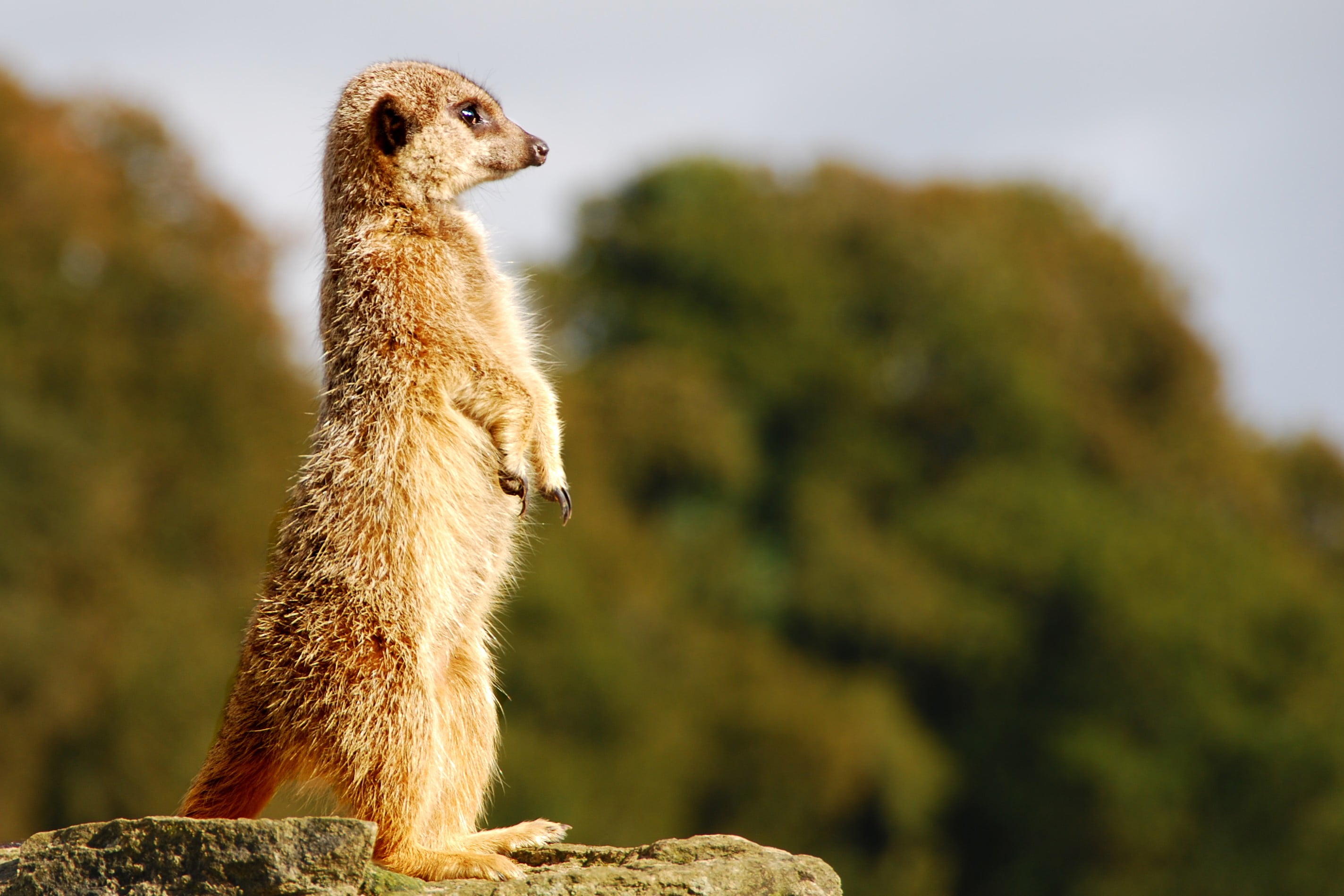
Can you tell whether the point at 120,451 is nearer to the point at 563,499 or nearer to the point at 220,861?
the point at 563,499

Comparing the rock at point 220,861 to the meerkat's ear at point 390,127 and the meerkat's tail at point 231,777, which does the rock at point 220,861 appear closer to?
the meerkat's tail at point 231,777

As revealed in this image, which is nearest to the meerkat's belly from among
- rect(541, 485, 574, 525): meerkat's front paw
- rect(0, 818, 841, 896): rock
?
rect(541, 485, 574, 525): meerkat's front paw

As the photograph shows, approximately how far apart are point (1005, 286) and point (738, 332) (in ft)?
41.5

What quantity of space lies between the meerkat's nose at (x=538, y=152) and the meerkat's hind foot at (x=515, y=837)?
370 centimetres

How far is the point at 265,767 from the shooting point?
8.05 metres

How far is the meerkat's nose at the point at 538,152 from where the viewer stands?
32.2 ft

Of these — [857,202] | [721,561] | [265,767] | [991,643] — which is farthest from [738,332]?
[265,767]

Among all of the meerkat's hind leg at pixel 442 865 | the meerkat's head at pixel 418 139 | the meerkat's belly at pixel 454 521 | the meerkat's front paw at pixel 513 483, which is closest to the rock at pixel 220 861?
the meerkat's hind leg at pixel 442 865

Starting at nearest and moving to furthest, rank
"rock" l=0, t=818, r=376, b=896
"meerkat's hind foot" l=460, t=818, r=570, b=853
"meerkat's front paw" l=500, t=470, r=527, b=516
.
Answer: "rock" l=0, t=818, r=376, b=896
"meerkat's hind foot" l=460, t=818, r=570, b=853
"meerkat's front paw" l=500, t=470, r=527, b=516

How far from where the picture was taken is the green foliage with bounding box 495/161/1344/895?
188ft

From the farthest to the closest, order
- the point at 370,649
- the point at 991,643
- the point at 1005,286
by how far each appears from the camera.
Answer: the point at 1005,286, the point at 991,643, the point at 370,649

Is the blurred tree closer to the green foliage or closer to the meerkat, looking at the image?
the green foliage

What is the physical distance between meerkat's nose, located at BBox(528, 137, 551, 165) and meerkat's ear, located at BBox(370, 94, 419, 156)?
2.67ft

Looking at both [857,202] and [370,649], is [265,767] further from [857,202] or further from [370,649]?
[857,202]
